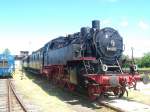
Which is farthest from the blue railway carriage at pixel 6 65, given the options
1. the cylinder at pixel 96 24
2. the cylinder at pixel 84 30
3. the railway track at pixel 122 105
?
the cylinder at pixel 96 24

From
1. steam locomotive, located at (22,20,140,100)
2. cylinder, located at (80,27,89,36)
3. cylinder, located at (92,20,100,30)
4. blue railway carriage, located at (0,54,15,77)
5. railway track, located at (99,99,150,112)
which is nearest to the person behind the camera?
railway track, located at (99,99,150,112)

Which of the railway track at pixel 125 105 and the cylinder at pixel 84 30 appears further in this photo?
the cylinder at pixel 84 30

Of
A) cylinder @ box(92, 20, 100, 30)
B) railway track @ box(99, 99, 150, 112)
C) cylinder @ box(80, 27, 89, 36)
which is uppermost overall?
cylinder @ box(92, 20, 100, 30)

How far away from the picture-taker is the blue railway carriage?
31.5m

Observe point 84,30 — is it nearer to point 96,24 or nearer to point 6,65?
point 96,24

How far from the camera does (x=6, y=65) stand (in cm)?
3175

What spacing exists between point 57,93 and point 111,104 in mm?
5286

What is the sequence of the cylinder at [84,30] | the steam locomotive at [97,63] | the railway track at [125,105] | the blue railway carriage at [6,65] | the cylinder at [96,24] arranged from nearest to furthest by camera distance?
1. the railway track at [125,105]
2. the steam locomotive at [97,63]
3. the cylinder at [96,24]
4. the cylinder at [84,30]
5. the blue railway carriage at [6,65]

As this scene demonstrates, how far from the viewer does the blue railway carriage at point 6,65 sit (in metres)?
31.5

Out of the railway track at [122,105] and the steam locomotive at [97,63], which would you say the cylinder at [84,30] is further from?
the railway track at [122,105]

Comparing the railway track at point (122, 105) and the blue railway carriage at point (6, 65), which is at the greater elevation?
the blue railway carriage at point (6, 65)

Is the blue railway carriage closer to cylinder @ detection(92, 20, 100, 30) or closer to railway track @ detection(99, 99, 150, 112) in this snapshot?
cylinder @ detection(92, 20, 100, 30)

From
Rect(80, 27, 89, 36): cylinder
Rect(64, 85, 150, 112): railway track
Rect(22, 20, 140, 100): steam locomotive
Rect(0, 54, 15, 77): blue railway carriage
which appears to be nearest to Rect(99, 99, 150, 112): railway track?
Rect(64, 85, 150, 112): railway track

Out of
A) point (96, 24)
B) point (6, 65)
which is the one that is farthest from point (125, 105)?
point (6, 65)
